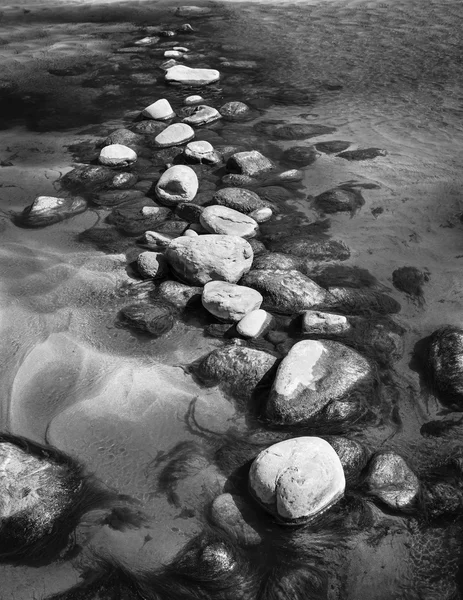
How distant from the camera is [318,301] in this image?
422 cm

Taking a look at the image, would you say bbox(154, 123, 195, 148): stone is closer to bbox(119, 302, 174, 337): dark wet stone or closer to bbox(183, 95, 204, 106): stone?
bbox(183, 95, 204, 106): stone

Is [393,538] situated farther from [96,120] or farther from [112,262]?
[96,120]

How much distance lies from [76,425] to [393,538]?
5.75 feet

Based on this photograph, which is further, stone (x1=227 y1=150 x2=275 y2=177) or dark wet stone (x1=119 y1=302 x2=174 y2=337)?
stone (x1=227 y1=150 x2=275 y2=177)

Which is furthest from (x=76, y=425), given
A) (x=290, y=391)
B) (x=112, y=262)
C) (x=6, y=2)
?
(x=6, y=2)

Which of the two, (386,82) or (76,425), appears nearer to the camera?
(76,425)

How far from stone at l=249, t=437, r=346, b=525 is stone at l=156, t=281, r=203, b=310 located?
151 cm

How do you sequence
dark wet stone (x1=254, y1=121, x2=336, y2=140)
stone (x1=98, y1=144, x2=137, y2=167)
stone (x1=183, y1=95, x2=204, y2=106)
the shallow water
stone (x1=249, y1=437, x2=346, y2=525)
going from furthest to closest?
stone (x1=183, y1=95, x2=204, y2=106) → dark wet stone (x1=254, y1=121, x2=336, y2=140) → stone (x1=98, y1=144, x2=137, y2=167) → the shallow water → stone (x1=249, y1=437, x2=346, y2=525)

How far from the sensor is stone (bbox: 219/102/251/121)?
7.36 metres

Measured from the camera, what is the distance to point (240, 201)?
17.4ft

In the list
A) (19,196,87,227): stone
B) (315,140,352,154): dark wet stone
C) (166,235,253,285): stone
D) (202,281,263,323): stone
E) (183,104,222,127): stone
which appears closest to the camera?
(202,281,263,323): stone

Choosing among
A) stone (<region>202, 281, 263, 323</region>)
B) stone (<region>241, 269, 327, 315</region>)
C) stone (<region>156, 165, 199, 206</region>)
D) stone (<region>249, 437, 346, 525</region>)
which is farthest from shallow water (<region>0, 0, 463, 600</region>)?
stone (<region>156, 165, 199, 206</region>)

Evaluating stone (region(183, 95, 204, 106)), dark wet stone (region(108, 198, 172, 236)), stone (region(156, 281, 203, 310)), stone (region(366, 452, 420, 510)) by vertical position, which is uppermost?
stone (region(183, 95, 204, 106))

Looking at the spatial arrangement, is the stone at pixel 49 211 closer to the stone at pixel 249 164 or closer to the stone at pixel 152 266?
the stone at pixel 152 266
